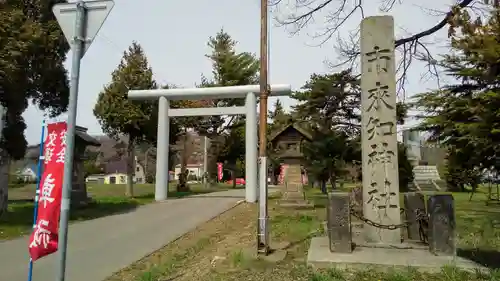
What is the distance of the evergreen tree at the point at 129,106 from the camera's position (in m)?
19.9

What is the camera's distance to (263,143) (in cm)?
696

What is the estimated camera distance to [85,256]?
23.5ft

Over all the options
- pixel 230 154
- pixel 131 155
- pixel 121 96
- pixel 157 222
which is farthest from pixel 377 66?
pixel 230 154

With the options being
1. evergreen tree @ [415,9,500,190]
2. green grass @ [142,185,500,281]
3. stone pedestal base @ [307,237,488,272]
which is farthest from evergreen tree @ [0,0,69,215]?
evergreen tree @ [415,9,500,190]

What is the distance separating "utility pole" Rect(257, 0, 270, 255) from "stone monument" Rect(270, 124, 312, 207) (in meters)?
7.64

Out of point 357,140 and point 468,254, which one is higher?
point 357,140

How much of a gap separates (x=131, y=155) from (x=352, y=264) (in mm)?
18725

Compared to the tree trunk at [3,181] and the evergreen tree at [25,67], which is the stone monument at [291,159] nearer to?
the evergreen tree at [25,67]

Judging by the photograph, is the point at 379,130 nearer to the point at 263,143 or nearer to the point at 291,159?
the point at 263,143

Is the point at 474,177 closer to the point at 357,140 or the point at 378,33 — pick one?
the point at 357,140

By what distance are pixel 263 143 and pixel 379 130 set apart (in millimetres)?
2075

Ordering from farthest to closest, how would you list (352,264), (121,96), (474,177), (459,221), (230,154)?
1. (230,154)
2. (474,177)
3. (121,96)
4. (459,221)
5. (352,264)

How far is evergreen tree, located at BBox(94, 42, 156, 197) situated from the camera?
19.9m

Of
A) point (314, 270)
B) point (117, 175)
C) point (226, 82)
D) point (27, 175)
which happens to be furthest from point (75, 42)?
point (117, 175)
